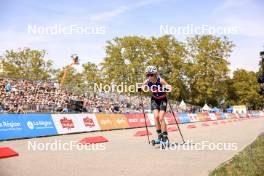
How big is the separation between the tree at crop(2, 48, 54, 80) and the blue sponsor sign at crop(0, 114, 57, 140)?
48354mm

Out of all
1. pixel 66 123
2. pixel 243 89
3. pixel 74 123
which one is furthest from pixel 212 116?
pixel 243 89

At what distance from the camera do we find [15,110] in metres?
21.0

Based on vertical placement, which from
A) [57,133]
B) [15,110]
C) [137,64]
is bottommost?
[57,133]

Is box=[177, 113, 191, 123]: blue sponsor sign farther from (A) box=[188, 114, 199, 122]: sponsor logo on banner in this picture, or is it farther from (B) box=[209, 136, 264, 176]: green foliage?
(B) box=[209, 136, 264, 176]: green foliage

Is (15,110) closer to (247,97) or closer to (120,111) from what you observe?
(120,111)

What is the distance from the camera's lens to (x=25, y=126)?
18406 millimetres

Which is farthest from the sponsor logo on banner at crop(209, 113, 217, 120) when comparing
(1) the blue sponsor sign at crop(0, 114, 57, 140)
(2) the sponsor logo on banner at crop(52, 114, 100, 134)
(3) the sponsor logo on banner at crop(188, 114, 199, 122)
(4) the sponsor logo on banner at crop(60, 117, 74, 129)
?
(1) the blue sponsor sign at crop(0, 114, 57, 140)

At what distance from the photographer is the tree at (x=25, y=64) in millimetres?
66125

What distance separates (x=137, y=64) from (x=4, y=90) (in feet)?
158

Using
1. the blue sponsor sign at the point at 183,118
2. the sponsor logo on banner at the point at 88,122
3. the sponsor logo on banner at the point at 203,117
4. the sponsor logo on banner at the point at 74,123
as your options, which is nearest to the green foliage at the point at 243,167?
the sponsor logo on banner at the point at 74,123

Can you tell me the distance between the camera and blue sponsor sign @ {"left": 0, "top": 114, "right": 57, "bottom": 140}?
55.4 ft

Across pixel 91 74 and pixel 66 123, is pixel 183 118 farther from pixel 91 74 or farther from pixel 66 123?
pixel 91 74

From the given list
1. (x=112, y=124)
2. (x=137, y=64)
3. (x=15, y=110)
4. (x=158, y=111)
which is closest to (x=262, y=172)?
(x=158, y=111)

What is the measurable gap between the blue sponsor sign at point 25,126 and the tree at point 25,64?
48354 millimetres
